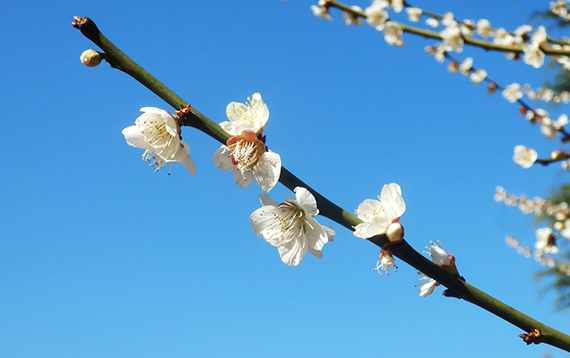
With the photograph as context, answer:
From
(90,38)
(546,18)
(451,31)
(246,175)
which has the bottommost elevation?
(246,175)

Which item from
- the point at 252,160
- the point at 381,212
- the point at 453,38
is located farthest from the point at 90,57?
the point at 453,38

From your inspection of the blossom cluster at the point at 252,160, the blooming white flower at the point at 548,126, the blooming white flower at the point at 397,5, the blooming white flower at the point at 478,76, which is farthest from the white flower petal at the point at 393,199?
the blooming white flower at the point at 478,76

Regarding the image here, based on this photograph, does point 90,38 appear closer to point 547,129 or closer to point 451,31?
point 451,31

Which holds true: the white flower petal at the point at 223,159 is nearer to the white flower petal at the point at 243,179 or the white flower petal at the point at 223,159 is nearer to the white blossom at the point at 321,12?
the white flower petal at the point at 243,179

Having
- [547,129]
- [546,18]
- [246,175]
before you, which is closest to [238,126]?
[246,175]

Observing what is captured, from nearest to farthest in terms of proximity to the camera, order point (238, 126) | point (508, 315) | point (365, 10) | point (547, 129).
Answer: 1. point (508, 315)
2. point (238, 126)
3. point (365, 10)
4. point (547, 129)

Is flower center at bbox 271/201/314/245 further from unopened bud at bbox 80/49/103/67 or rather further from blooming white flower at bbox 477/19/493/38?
blooming white flower at bbox 477/19/493/38
